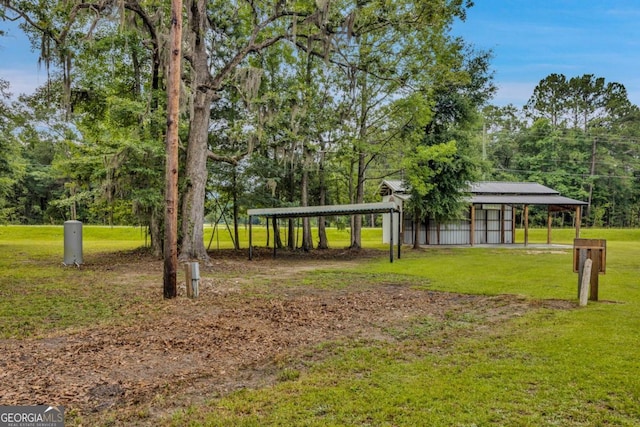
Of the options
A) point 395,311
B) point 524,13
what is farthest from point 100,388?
point 524,13

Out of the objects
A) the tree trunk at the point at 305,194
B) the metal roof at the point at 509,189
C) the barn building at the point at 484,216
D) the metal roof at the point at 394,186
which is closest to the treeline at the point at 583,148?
the metal roof at the point at 509,189

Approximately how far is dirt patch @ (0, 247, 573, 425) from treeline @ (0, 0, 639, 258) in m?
6.64

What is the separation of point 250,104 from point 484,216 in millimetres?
16803

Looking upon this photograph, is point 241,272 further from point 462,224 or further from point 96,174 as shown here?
point 462,224

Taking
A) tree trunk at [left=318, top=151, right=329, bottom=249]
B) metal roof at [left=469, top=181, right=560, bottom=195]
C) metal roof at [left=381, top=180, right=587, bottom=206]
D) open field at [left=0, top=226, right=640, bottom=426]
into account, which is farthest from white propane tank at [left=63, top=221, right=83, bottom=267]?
metal roof at [left=469, top=181, right=560, bottom=195]

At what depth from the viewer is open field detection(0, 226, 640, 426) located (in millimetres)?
3061

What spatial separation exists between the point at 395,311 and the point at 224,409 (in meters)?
4.12

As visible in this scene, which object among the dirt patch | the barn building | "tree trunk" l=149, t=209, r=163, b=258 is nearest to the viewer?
the dirt patch

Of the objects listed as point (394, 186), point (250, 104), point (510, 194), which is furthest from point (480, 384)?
point (510, 194)

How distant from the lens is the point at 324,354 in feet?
14.7

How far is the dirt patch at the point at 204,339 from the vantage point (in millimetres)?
3459

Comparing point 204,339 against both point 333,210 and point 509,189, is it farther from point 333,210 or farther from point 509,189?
point 509,189

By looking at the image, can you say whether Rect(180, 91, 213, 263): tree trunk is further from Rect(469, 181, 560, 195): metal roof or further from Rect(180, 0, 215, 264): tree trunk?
Rect(469, 181, 560, 195): metal roof

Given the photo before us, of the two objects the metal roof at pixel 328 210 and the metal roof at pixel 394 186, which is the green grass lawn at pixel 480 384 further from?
the metal roof at pixel 394 186
